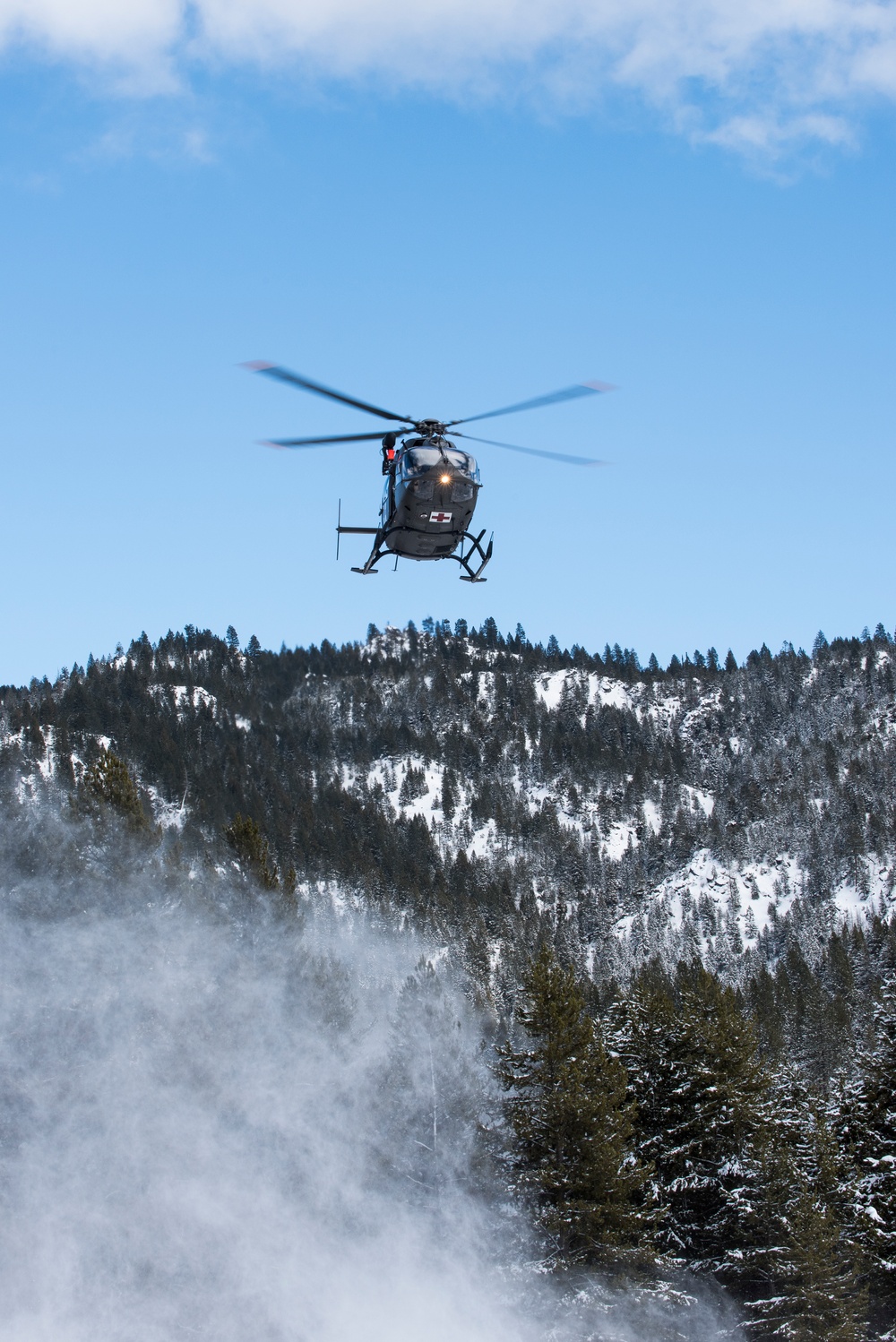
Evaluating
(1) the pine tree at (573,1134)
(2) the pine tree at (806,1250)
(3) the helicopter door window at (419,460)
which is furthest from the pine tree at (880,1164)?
(3) the helicopter door window at (419,460)

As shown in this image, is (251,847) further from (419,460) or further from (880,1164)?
(880,1164)

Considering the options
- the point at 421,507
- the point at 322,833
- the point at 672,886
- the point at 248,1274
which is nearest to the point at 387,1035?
the point at 248,1274

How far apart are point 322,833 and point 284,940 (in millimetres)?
125474

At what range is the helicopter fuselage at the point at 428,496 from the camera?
88.8 feet

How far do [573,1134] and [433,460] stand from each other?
16.9m

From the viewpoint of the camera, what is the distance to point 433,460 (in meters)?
27.1

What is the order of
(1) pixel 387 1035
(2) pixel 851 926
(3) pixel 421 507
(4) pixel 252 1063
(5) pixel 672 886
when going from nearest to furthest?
(3) pixel 421 507 < (4) pixel 252 1063 < (1) pixel 387 1035 < (2) pixel 851 926 < (5) pixel 672 886

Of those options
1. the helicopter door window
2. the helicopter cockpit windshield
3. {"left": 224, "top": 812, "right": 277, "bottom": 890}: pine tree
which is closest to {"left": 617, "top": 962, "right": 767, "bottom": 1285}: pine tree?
the helicopter cockpit windshield

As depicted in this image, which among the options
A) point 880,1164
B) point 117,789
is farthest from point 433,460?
point 117,789

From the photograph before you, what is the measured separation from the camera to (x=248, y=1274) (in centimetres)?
3356

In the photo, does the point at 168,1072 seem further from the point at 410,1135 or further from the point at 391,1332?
the point at 391,1332

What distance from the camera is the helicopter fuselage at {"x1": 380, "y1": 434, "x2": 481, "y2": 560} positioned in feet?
88.8

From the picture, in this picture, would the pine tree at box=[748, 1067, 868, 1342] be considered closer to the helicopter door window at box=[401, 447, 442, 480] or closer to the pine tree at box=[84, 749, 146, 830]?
the helicopter door window at box=[401, 447, 442, 480]

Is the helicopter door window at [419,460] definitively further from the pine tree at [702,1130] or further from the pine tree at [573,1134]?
the pine tree at [702,1130]
